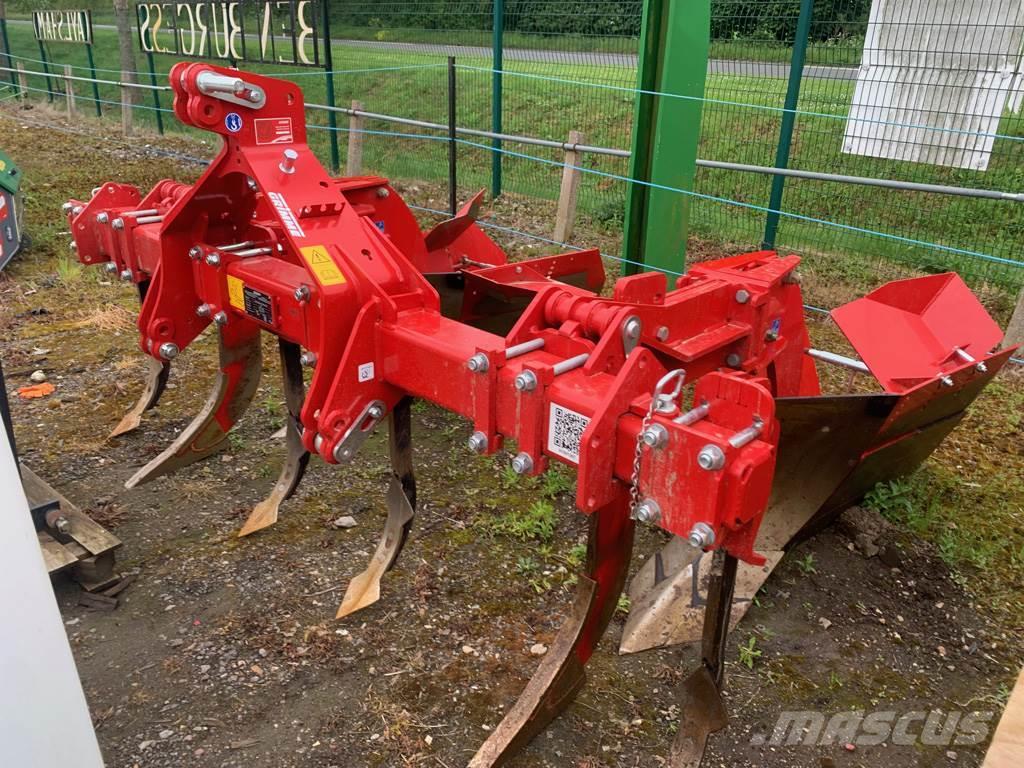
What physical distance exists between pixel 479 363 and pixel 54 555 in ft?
6.31

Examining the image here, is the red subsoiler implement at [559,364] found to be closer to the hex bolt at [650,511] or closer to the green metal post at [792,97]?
the hex bolt at [650,511]

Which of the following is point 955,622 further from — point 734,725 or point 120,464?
point 120,464

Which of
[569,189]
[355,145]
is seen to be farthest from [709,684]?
[355,145]

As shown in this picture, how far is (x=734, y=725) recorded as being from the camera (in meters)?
2.46

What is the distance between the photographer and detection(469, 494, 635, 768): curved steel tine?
2.20m

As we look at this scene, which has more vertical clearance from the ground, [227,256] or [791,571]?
[227,256]

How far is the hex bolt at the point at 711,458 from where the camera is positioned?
1.62 metres

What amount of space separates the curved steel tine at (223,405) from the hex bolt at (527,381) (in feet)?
6.21

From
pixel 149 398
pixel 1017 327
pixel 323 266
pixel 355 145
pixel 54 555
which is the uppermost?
pixel 323 266

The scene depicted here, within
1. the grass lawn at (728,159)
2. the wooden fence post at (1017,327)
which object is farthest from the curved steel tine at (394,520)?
the grass lawn at (728,159)

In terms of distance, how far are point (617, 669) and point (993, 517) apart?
1.91 metres

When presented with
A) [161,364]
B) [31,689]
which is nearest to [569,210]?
[161,364]

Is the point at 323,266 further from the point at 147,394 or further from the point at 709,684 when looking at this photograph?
the point at 147,394

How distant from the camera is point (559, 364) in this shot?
200 centimetres
